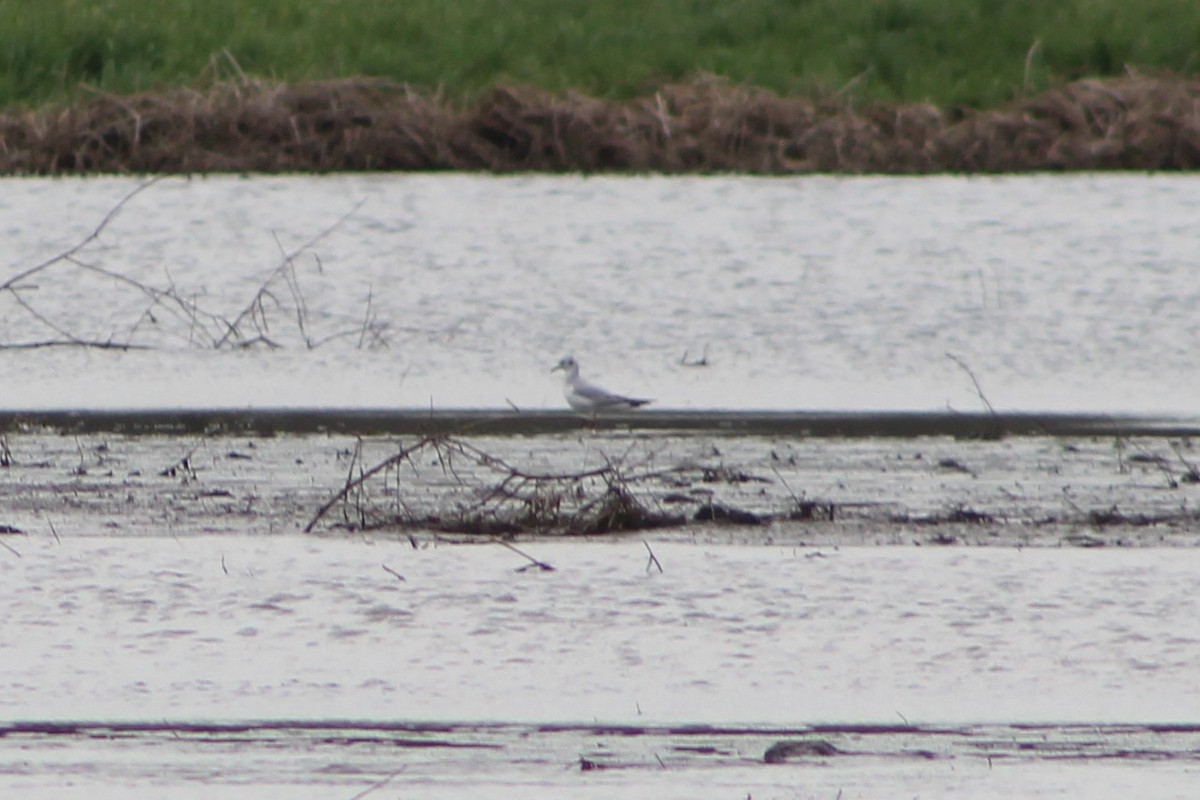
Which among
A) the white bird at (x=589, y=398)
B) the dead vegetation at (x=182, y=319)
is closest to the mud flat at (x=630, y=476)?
the white bird at (x=589, y=398)

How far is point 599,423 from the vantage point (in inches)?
436

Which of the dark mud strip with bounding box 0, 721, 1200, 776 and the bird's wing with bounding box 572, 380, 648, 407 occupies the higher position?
the dark mud strip with bounding box 0, 721, 1200, 776

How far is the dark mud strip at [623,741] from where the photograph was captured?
197 inches

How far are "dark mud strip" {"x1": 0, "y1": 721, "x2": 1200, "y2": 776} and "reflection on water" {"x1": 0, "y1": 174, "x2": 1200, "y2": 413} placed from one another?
6.29 metres

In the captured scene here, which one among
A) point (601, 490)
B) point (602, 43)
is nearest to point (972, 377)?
point (601, 490)

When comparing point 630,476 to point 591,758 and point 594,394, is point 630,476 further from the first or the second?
point 591,758

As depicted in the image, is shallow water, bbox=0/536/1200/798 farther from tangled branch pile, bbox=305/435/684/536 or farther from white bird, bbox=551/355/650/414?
white bird, bbox=551/355/650/414

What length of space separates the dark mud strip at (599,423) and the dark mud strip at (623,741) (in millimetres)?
5106

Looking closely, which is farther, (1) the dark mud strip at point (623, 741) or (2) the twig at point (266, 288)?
(2) the twig at point (266, 288)

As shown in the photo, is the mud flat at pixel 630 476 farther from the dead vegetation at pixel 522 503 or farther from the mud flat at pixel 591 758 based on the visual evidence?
the mud flat at pixel 591 758

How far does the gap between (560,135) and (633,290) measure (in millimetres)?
4476

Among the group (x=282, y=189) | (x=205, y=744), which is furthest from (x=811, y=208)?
(x=205, y=744)

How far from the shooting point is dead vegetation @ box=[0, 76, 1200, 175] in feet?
59.3

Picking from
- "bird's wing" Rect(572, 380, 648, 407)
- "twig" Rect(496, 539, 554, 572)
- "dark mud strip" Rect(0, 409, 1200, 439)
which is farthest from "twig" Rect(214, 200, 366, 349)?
"twig" Rect(496, 539, 554, 572)
